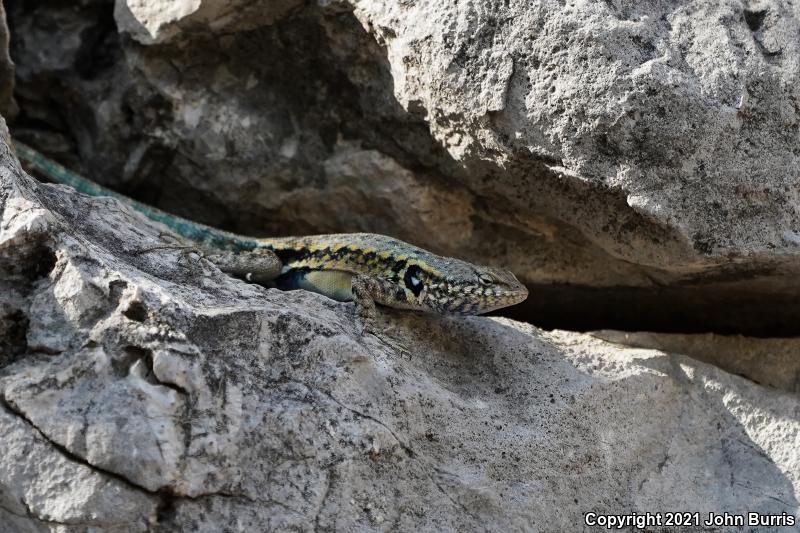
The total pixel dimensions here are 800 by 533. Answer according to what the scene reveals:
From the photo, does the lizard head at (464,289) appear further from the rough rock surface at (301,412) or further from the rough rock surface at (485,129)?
the rough rock surface at (485,129)

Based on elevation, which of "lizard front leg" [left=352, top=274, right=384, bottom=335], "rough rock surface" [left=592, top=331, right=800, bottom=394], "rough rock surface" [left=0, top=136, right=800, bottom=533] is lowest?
"rough rock surface" [left=0, top=136, right=800, bottom=533]

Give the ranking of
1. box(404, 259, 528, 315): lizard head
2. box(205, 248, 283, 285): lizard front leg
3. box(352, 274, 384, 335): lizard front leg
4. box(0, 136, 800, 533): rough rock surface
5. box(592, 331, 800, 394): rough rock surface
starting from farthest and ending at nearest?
box(592, 331, 800, 394): rough rock surface → box(205, 248, 283, 285): lizard front leg → box(404, 259, 528, 315): lizard head → box(352, 274, 384, 335): lizard front leg → box(0, 136, 800, 533): rough rock surface

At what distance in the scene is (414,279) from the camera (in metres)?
3.54

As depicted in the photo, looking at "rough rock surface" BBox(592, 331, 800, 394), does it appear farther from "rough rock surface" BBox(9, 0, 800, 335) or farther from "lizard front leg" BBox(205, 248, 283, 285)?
"lizard front leg" BBox(205, 248, 283, 285)

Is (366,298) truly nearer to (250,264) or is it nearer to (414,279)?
(414,279)

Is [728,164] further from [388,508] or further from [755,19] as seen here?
[388,508]

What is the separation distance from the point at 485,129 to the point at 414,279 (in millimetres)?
674

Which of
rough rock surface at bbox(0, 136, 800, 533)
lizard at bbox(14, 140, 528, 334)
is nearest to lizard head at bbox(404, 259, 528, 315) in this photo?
lizard at bbox(14, 140, 528, 334)

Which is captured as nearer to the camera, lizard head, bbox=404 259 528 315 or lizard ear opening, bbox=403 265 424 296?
lizard head, bbox=404 259 528 315

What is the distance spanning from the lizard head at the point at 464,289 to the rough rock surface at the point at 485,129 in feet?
1.38

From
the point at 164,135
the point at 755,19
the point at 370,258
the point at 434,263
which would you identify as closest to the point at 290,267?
the point at 370,258

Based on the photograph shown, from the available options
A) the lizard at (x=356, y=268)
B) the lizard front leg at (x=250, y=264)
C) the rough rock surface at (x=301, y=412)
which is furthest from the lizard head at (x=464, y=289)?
the lizard front leg at (x=250, y=264)

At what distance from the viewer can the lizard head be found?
3.42m

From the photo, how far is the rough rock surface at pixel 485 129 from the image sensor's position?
10.4 ft
